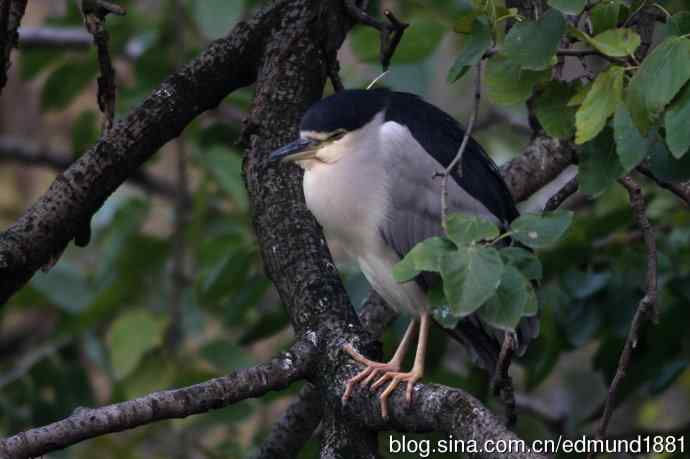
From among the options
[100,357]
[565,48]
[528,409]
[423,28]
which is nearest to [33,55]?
[100,357]

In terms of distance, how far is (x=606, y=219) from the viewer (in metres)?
3.84

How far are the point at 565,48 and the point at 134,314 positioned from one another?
233 cm

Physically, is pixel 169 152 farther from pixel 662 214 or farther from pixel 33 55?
pixel 662 214

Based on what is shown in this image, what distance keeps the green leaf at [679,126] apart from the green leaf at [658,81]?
33 millimetres

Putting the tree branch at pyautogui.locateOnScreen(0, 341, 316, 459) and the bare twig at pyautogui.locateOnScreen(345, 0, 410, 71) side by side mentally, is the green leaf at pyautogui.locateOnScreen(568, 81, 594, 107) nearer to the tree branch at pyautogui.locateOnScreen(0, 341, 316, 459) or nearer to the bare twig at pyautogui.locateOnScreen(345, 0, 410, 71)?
the tree branch at pyautogui.locateOnScreen(0, 341, 316, 459)

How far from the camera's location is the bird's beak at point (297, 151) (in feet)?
10.2

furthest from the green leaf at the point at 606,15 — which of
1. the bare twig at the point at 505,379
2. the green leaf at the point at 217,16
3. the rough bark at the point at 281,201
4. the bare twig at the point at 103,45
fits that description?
the green leaf at the point at 217,16

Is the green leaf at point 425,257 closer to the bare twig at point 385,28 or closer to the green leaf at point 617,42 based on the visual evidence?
the green leaf at point 617,42

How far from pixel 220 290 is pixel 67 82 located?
4.73 ft

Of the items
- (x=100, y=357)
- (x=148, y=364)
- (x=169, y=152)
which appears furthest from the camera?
(x=169, y=152)

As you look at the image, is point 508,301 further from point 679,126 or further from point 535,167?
point 535,167

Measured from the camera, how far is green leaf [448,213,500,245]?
6.66 ft

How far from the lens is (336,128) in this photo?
3.21m

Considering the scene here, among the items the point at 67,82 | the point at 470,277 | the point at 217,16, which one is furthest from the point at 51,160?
the point at 470,277
